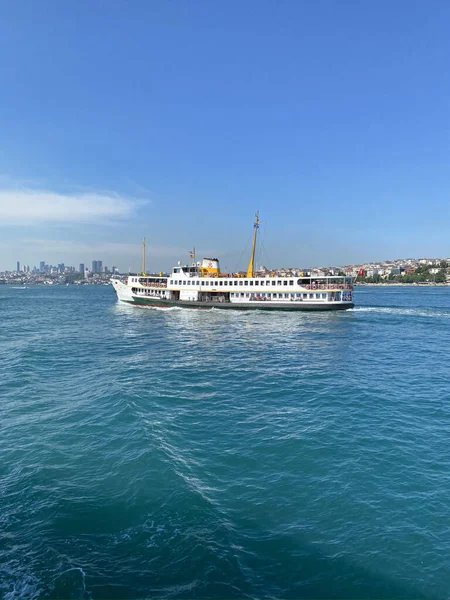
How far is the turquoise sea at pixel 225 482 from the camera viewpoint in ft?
25.0

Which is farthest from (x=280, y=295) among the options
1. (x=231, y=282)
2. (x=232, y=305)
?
(x=231, y=282)

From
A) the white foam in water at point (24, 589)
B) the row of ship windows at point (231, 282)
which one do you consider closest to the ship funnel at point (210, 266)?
the row of ship windows at point (231, 282)

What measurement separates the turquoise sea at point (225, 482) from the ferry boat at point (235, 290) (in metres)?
34.4

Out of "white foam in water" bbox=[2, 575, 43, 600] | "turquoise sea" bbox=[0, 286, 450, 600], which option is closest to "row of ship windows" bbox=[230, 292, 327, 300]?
"turquoise sea" bbox=[0, 286, 450, 600]

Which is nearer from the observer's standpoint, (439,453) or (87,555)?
(87,555)

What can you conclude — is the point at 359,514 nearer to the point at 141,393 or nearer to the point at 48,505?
the point at 48,505

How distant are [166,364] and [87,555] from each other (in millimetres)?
17697

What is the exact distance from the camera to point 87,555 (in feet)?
26.5

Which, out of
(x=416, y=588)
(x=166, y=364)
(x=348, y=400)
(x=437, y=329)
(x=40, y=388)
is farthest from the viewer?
(x=437, y=329)

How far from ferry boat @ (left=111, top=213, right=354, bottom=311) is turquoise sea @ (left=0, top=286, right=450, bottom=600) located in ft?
113

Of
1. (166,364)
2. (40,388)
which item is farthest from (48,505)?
(166,364)

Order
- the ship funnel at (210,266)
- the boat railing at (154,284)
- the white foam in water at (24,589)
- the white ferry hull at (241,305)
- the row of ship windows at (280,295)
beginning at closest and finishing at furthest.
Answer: the white foam in water at (24,589) → the white ferry hull at (241,305) → the row of ship windows at (280,295) → the boat railing at (154,284) → the ship funnel at (210,266)

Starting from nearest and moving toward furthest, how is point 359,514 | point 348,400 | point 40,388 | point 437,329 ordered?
point 359,514, point 348,400, point 40,388, point 437,329

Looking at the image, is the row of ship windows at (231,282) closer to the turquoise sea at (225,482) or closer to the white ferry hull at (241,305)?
the white ferry hull at (241,305)
